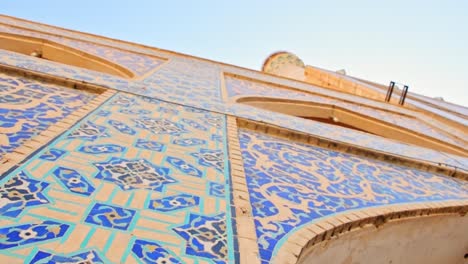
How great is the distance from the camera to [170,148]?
166 cm

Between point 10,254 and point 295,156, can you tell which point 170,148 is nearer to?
point 295,156

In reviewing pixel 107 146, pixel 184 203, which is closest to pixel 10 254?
pixel 184 203

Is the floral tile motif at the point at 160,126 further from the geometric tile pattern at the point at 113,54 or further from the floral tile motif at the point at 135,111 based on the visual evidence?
the geometric tile pattern at the point at 113,54

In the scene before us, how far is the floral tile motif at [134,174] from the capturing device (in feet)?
4.20

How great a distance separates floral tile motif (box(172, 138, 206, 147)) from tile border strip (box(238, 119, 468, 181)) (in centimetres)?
52

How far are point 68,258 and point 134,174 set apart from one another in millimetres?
487

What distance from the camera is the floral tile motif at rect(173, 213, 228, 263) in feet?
3.31

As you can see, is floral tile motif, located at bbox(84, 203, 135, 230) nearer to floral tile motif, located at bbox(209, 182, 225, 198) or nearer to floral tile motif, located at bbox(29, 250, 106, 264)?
floral tile motif, located at bbox(29, 250, 106, 264)

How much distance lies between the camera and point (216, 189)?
54.0 inches

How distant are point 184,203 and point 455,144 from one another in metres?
3.52

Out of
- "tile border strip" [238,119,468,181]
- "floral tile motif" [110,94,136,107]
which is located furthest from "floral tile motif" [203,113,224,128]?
"floral tile motif" [110,94,136,107]

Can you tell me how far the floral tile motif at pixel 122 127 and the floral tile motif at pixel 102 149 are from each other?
0.18 metres

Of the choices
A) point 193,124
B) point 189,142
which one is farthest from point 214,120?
point 189,142

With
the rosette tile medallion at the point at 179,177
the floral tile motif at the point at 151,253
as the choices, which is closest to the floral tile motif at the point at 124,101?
the rosette tile medallion at the point at 179,177
